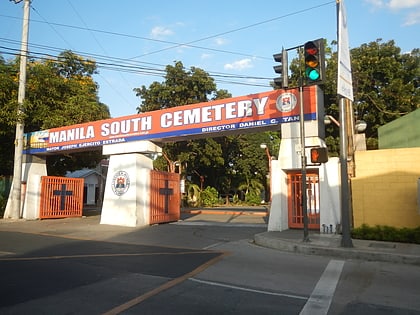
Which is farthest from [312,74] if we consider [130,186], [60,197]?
[60,197]

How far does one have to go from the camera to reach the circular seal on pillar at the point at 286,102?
13577mm

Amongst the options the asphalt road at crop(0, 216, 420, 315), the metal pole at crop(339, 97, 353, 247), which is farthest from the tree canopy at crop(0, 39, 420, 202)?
the asphalt road at crop(0, 216, 420, 315)

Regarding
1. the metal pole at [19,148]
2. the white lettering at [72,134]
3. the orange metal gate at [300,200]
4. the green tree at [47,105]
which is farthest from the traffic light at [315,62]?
the metal pole at [19,148]

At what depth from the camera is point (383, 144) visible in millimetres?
18156

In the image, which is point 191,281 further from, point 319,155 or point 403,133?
point 403,133

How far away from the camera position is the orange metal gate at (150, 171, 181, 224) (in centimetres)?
1762

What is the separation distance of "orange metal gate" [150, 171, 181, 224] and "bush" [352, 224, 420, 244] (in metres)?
8.91

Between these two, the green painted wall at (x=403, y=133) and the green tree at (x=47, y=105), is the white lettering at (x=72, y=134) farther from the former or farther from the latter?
the green painted wall at (x=403, y=133)

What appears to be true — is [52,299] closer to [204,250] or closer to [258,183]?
[204,250]

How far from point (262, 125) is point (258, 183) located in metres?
28.9

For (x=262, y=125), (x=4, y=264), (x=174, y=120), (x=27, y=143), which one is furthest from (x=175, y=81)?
(x=4, y=264)

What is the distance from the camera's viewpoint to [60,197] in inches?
847

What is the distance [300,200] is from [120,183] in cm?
804

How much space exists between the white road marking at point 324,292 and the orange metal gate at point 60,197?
16.5 metres
